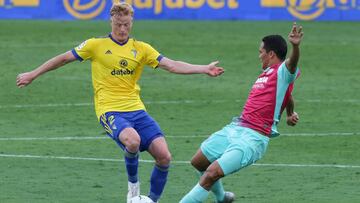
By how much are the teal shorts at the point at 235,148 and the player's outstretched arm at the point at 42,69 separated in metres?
2.01

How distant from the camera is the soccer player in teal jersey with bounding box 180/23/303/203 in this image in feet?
37.8

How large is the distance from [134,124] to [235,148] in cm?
173

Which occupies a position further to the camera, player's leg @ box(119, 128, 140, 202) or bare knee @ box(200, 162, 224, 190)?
player's leg @ box(119, 128, 140, 202)

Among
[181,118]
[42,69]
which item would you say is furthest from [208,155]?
[181,118]

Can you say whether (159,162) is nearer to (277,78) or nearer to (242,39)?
(277,78)

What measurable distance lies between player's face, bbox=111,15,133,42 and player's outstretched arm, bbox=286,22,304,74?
7.24 feet

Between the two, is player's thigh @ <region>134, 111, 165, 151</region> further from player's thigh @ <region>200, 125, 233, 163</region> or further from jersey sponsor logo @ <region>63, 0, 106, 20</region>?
jersey sponsor logo @ <region>63, 0, 106, 20</region>

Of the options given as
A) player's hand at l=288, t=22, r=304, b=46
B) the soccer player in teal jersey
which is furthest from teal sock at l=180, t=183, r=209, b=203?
player's hand at l=288, t=22, r=304, b=46

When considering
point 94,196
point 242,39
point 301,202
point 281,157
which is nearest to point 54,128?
point 281,157

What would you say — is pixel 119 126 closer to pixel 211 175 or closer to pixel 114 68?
pixel 114 68

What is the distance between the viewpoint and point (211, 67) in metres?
12.2

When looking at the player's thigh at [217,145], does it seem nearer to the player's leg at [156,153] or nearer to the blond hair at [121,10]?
the player's leg at [156,153]

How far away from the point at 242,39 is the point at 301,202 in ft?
63.1

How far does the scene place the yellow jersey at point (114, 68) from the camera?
42.7 feet
